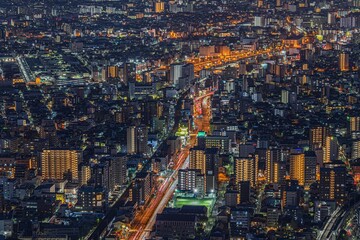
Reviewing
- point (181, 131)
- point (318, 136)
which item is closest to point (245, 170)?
point (318, 136)

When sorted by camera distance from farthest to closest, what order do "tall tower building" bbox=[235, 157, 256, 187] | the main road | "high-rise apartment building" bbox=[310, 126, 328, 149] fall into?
"high-rise apartment building" bbox=[310, 126, 328, 149] → "tall tower building" bbox=[235, 157, 256, 187] → the main road

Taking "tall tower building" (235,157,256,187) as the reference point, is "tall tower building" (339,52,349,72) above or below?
below

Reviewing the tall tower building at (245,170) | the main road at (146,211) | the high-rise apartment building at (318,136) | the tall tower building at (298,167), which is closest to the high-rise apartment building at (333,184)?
the tall tower building at (298,167)

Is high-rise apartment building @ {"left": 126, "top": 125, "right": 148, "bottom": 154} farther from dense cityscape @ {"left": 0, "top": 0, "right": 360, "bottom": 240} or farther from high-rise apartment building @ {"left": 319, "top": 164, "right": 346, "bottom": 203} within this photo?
high-rise apartment building @ {"left": 319, "top": 164, "right": 346, "bottom": 203}

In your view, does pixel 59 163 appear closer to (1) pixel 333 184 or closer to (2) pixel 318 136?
(1) pixel 333 184

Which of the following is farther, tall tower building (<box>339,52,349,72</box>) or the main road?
tall tower building (<box>339,52,349,72</box>)

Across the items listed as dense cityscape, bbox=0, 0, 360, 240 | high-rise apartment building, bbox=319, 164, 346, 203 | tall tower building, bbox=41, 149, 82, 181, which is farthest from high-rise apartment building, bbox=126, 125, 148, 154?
high-rise apartment building, bbox=319, 164, 346, 203

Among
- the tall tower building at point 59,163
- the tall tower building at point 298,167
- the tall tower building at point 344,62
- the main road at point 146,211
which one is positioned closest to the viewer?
the main road at point 146,211

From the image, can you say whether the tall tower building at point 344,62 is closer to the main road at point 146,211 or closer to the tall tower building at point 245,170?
the main road at point 146,211
